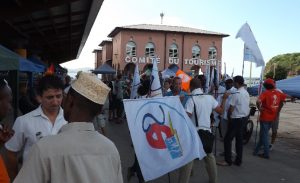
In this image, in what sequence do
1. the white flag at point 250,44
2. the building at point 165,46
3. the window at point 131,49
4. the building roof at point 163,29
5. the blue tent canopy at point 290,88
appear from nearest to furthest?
the white flag at point 250,44, the blue tent canopy at point 290,88, the window at point 131,49, the building at point 165,46, the building roof at point 163,29

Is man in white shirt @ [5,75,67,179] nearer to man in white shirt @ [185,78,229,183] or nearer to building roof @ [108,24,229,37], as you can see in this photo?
man in white shirt @ [185,78,229,183]

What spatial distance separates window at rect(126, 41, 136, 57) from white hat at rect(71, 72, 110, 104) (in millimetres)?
55289

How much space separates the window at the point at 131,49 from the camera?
57.1 meters

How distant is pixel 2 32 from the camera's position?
626 inches

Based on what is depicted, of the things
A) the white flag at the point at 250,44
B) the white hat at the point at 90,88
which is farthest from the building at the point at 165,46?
the white hat at the point at 90,88

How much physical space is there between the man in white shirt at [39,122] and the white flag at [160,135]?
158cm

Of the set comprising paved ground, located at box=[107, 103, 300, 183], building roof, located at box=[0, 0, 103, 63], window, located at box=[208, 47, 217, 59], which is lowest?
paved ground, located at box=[107, 103, 300, 183]

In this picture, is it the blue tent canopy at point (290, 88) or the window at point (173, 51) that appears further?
the window at point (173, 51)

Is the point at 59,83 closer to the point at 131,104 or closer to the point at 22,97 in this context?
the point at 131,104

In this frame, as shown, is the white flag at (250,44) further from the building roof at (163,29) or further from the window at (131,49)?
the building roof at (163,29)

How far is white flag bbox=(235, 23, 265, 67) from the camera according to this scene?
29.6 ft

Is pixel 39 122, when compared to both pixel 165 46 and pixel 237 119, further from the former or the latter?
Answer: pixel 165 46

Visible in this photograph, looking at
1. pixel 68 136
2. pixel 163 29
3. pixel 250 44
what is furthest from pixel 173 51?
pixel 68 136

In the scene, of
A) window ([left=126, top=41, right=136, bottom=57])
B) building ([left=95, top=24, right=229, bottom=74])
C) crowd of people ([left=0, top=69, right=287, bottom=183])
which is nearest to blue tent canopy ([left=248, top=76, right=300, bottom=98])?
crowd of people ([left=0, top=69, right=287, bottom=183])
